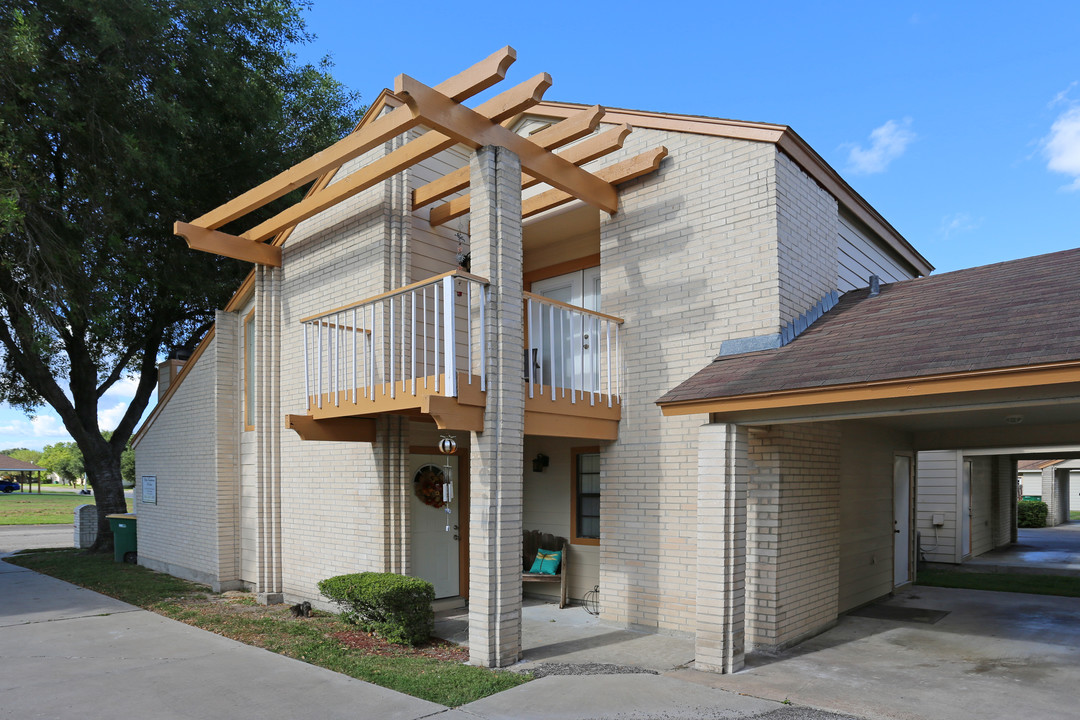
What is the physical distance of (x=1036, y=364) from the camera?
494 centimetres

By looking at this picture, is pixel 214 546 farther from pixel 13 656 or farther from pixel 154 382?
pixel 154 382

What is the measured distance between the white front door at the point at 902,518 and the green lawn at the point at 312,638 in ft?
25.8

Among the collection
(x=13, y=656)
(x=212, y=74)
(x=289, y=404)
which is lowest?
(x=13, y=656)

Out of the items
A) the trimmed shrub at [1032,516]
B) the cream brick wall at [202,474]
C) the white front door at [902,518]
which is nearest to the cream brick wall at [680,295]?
the white front door at [902,518]

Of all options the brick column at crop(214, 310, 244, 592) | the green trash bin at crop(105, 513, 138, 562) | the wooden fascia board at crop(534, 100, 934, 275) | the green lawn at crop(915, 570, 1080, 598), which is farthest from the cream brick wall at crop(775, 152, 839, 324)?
the green trash bin at crop(105, 513, 138, 562)

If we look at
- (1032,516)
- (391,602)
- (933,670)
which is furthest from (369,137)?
(1032,516)

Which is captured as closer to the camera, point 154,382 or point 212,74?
point 212,74

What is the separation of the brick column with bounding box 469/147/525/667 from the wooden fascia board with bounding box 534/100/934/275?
2394mm

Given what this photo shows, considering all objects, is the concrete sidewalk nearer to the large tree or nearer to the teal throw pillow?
the teal throw pillow

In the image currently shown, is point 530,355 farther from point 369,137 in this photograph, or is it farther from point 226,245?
point 226,245

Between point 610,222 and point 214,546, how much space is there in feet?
27.9

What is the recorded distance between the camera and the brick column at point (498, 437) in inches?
267

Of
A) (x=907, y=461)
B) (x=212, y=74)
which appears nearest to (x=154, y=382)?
(x=212, y=74)

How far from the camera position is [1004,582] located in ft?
40.2
